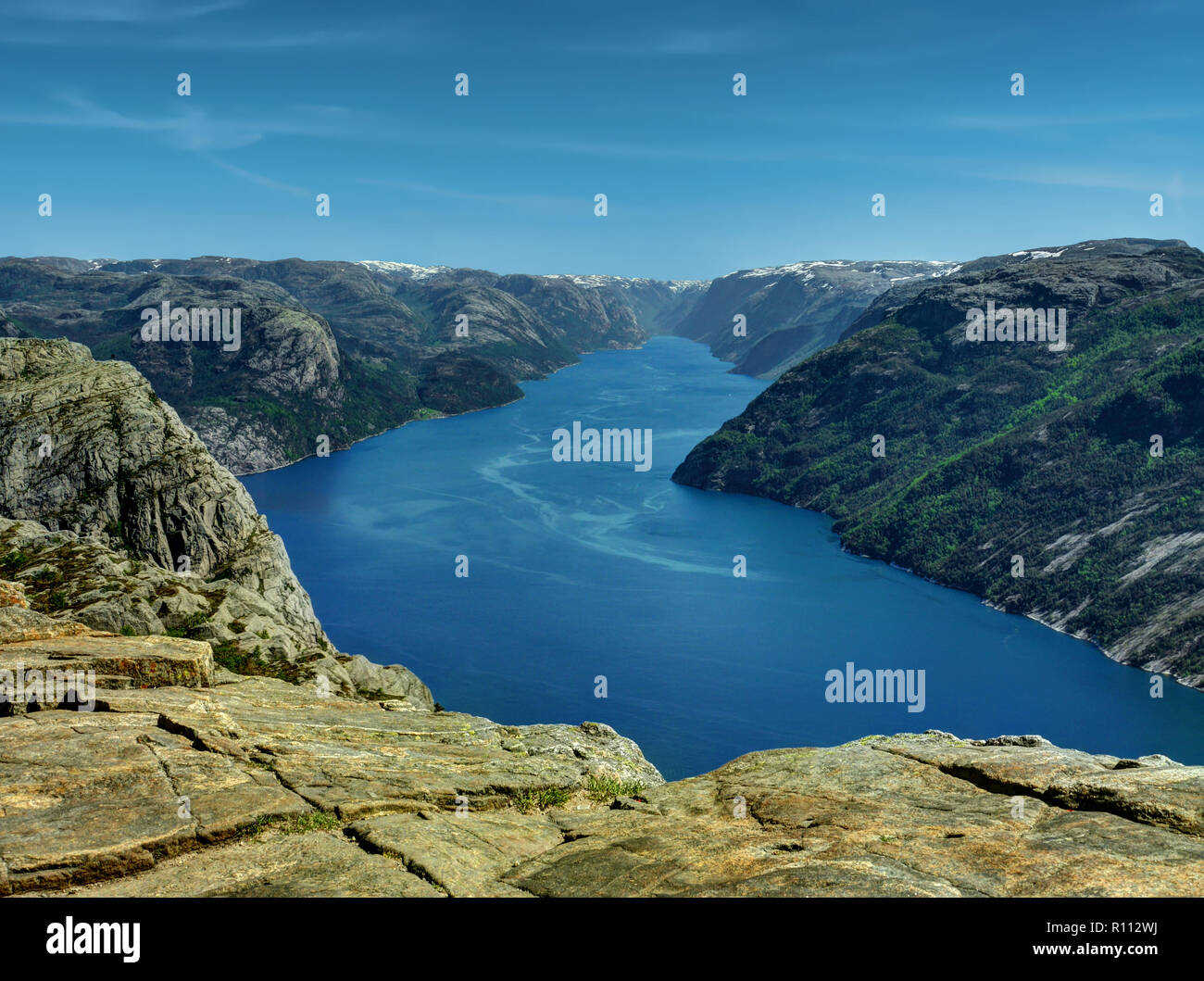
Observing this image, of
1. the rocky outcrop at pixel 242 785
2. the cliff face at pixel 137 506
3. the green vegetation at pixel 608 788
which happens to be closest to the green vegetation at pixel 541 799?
the rocky outcrop at pixel 242 785

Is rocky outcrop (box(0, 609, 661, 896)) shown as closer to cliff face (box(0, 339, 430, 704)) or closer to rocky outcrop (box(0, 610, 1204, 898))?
rocky outcrop (box(0, 610, 1204, 898))

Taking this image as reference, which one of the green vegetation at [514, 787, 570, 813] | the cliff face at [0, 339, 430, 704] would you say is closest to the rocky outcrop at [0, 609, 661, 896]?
the green vegetation at [514, 787, 570, 813]

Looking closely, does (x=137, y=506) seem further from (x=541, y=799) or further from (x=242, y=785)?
(x=541, y=799)

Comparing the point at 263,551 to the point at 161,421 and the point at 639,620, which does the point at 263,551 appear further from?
the point at 639,620

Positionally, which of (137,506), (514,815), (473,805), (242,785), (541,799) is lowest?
(541,799)

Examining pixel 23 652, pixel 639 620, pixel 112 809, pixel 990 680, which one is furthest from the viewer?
pixel 639 620

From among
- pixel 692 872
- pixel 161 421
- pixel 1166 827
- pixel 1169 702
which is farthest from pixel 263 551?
pixel 1169 702

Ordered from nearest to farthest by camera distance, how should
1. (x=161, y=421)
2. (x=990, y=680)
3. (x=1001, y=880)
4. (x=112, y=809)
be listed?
(x=1001, y=880) < (x=112, y=809) < (x=161, y=421) < (x=990, y=680)

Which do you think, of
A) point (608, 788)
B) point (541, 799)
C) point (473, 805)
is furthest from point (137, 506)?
point (473, 805)

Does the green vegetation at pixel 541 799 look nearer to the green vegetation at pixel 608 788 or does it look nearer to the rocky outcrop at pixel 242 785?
the rocky outcrop at pixel 242 785
